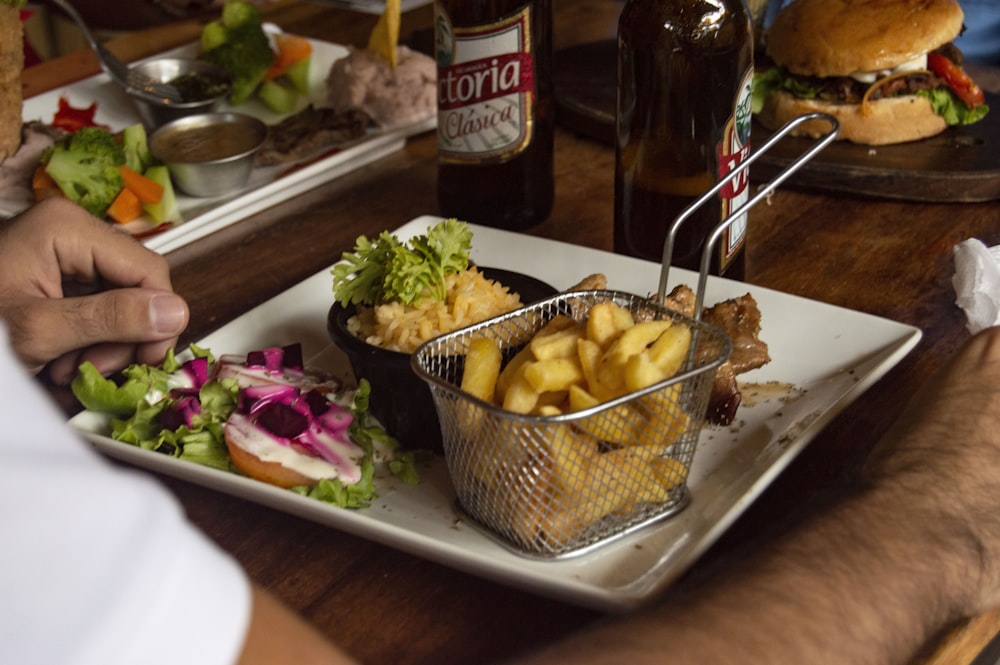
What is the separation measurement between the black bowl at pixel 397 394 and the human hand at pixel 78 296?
249mm

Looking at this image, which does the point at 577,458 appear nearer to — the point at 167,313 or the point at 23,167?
the point at 167,313

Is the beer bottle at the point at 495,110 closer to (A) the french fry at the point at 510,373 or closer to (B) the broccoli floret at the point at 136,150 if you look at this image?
(B) the broccoli floret at the point at 136,150

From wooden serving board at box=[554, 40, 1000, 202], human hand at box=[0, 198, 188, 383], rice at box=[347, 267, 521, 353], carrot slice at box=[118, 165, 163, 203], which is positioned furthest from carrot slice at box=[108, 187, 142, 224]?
wooden serving board at box=[554, 40, 1000, 202]

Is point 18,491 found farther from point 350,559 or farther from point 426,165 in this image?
point 426,165

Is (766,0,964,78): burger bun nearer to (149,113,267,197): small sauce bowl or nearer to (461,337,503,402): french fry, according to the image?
(149,113,267,197): small sauce bowl

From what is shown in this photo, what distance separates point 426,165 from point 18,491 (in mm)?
1750

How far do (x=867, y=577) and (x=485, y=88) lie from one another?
3.54ft

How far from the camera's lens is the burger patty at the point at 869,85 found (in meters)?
2.27

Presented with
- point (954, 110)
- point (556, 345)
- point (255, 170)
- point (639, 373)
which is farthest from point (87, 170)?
point (954, 110)

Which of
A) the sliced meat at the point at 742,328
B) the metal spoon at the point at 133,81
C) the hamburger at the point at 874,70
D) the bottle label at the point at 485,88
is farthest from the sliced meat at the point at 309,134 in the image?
the sliced meat at the point at 742,328

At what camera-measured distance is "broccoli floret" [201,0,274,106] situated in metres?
2.47

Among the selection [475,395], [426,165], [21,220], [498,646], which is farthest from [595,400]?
[426,165]

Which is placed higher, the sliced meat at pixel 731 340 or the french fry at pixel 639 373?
the french fry at pixel 639 373

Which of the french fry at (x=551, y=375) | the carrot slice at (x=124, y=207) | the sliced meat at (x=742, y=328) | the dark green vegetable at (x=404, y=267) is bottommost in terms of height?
the carrot slice at (x=124, y=207)
